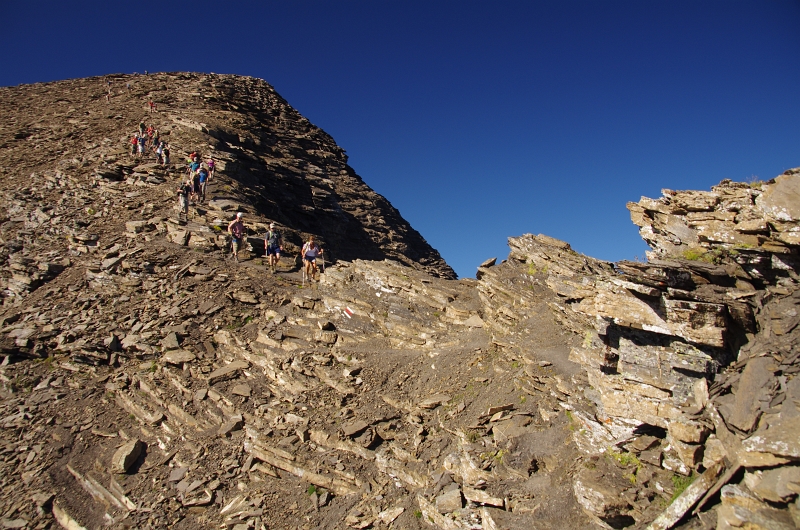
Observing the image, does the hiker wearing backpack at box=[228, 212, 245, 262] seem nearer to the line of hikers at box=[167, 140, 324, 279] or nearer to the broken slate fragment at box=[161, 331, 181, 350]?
the line of hikers at box=[167, 140, 324, 279]

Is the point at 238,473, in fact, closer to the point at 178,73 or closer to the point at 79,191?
the point at 79,191

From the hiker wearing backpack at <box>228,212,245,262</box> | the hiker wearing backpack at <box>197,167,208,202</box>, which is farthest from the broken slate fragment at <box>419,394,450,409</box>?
the hiker wearing backpack at <box>197,167,208,202</box>

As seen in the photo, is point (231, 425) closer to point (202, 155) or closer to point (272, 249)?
point (272, 249)

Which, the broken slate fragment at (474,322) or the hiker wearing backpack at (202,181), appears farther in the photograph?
the hiker wearing backpack at (202,181)

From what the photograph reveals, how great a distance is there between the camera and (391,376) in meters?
15.1

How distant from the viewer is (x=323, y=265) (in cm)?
2153

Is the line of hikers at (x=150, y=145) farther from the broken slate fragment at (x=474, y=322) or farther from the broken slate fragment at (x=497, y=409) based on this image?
the broken slate fragment at (x=497, y=409)

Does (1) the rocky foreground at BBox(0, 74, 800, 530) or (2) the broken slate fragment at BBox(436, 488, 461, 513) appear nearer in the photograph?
(1) the rocky foreground at BBox(0, 74, 800, 530)

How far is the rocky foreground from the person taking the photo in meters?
8.34

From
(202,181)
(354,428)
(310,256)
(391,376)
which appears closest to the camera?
(354,428)

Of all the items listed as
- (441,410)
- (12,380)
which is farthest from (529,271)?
(12,380)

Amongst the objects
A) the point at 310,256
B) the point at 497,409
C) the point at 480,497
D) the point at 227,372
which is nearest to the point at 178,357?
the point at 227,372

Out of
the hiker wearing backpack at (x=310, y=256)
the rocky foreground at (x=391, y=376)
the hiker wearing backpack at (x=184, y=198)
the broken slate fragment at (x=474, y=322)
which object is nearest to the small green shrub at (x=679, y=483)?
the rocky foreground at (x=391, y=376)

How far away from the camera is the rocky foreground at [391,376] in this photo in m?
8.34
